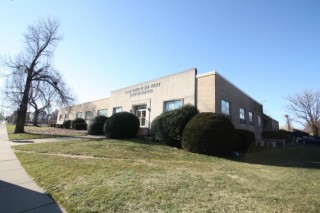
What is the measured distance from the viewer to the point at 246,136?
15570 millimetres

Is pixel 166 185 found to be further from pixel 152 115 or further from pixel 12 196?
pixel 152 115

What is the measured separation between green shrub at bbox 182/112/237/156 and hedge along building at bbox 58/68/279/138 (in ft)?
13.5

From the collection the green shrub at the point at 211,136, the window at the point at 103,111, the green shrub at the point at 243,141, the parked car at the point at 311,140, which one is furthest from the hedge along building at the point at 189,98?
the parked car at the point at 311,140

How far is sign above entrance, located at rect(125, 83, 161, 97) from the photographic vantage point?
21114mm

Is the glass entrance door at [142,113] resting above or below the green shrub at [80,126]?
above

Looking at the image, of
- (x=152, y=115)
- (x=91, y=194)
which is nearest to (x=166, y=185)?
(x=91, y=194)

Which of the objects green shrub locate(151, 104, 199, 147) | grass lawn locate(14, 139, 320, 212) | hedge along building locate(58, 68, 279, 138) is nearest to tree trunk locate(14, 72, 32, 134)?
hedge along building locate(58, 68, 279, 138)

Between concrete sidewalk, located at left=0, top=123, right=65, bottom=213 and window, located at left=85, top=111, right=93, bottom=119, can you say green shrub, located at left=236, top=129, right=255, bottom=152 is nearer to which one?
concrete sidewalk, located at left=0, top=123, right=65, bottom=213

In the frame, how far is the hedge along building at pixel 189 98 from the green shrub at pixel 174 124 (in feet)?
8.38

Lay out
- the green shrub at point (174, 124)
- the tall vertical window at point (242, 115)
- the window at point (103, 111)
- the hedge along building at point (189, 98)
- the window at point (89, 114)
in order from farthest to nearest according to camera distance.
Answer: the window at point (89, 114) → the window at point (103, 111) → the tall vertical window at point (242, 115) → the hedge along building at point (189, 98) → the green shrub at point (174, 124)

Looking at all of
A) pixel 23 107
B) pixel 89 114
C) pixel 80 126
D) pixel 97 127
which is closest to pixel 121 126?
pixel 97 127

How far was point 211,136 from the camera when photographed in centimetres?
1147

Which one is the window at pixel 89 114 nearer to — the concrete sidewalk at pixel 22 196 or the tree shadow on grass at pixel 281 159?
the tree shadow on grass at pixel 281 159

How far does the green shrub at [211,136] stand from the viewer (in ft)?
37.5
